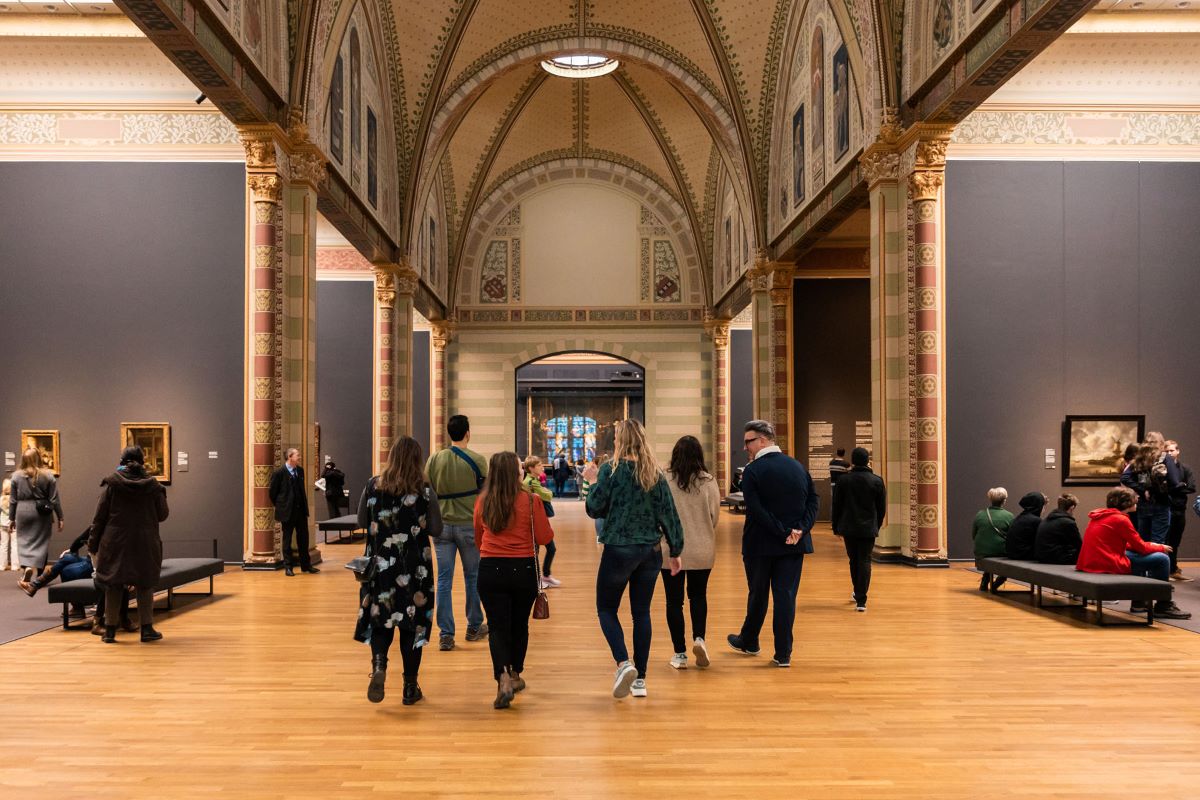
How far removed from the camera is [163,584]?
355 inches

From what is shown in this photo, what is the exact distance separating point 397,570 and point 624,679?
1.57m

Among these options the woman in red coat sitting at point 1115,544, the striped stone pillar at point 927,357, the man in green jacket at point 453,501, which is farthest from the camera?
the striped stone pillar at point 927,357

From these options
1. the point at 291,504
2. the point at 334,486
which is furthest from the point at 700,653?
the point at 334,486

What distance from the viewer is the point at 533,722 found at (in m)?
5.50

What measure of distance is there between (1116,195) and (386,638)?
1249 centimetres

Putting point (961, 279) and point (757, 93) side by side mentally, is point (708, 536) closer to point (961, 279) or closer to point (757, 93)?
point (961, 279)

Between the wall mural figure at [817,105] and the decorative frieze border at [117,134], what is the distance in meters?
9.71

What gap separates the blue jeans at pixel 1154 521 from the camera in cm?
1142

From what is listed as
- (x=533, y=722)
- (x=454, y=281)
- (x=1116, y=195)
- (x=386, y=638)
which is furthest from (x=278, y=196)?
(x=454, y=281)

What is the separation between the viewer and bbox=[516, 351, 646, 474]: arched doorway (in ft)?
113

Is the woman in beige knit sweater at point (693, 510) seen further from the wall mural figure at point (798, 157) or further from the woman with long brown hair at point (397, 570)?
the wall mural figure at point (798, 157)

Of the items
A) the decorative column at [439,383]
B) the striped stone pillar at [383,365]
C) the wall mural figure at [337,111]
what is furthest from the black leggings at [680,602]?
the decorative column at [439,383]

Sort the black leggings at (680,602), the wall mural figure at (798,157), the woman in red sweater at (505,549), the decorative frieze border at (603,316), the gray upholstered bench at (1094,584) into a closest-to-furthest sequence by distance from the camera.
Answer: the woman in red sweater at (505,549), the black leggings at (680,602), the gray upholstered bench at (1094,584), the wall mural figure at (798,157), the decorative frieze border at (603,316)

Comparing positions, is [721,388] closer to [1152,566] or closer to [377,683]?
[1152,566]
